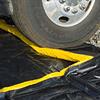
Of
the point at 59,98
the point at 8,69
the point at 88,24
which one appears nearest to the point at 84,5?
the point at 88,24

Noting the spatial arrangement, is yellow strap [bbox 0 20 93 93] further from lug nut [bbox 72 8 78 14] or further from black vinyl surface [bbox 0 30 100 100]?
lug nut [bbox 72 8 78 14]

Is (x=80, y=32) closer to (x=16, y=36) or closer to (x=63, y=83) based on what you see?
(x=16, y=36)

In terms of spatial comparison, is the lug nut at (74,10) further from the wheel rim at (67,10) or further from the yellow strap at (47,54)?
the yellow strap at (47,54)

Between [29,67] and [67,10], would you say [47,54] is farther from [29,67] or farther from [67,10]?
[67,10]

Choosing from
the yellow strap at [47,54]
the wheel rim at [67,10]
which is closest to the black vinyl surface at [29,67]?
the yellow strap at [47,54]

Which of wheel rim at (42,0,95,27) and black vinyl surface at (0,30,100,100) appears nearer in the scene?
black vinyl surface at (0,30,100,100)

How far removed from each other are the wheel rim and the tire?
0.03m

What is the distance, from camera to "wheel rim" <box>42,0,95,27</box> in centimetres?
401

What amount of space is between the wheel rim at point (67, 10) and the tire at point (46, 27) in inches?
1.3

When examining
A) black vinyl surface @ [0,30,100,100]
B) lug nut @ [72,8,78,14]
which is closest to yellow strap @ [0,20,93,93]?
black vinyl surface @ [0,30,100,100]

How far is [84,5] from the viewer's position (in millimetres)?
4141

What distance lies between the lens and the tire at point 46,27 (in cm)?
392

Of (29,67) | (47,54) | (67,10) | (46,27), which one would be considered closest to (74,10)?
(67,10)

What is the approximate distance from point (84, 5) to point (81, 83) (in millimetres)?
1050
